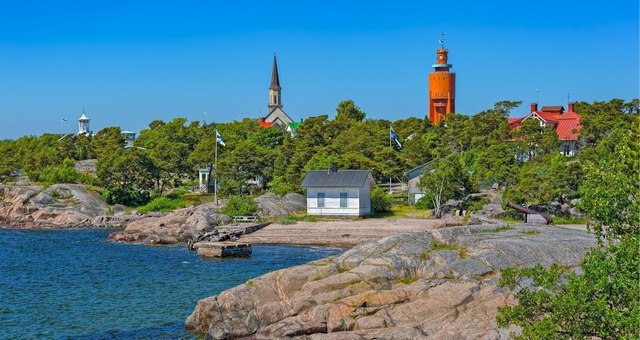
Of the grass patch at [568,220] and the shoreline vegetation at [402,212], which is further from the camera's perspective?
the grass patch at [568,220]

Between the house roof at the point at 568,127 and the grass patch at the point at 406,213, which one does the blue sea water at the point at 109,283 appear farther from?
the house roof at the point at 568,127

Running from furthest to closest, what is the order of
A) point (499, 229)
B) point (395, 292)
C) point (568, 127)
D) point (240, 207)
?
point (568, 127), point (240, 207), point (499, 229), point (395, 292)

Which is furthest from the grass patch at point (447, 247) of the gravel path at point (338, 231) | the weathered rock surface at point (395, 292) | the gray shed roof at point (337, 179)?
the gray shed roof at point (337, 179)

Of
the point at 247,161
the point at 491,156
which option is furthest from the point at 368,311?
the point at 247,161

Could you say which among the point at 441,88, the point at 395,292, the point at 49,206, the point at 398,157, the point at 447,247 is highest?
the point at 441,88

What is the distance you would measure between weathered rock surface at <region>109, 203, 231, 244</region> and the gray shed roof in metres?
7.43

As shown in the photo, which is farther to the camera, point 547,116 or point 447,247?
point 547,116

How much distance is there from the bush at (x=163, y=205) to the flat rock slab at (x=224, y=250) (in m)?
25.8

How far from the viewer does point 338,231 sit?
186 feet

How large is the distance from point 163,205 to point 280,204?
47.3ft

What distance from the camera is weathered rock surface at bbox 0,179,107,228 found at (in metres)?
71.8

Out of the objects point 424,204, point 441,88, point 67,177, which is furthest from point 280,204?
point 441,88

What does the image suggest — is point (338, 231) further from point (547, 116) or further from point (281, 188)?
point (547, 116)

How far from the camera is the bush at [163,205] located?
74.8 metres
